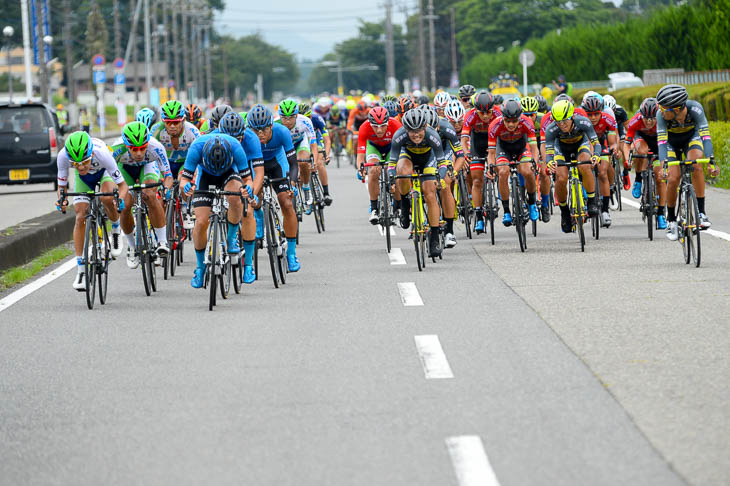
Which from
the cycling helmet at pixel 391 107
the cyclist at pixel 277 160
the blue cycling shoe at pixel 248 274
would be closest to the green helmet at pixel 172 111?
the cyclist at pixel 277 160

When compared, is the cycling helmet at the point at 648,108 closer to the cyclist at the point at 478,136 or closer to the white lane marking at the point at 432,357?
the cyclist at the point at 478,136

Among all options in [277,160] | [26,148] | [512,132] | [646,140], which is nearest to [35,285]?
[277,160]

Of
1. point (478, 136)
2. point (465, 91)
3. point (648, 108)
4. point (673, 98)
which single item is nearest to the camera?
point (673, 98)

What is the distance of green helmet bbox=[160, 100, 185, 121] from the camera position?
1362cm

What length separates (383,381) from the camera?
7836mm

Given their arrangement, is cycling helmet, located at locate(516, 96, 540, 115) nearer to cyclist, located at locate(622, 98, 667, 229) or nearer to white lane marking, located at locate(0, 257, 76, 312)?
cyclist, located at locate(622, 98, 667, 229)

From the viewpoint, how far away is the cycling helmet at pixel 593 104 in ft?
52.9

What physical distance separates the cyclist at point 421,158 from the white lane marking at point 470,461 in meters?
7.50

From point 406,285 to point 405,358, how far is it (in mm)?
3900

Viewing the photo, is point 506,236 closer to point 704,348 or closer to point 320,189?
point 320,189

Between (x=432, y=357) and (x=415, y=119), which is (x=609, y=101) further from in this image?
(x=432, y=357)

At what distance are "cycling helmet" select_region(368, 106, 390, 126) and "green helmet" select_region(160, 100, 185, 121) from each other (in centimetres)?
269

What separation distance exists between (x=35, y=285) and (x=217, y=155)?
11.4ft

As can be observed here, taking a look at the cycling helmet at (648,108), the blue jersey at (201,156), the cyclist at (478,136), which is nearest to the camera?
the blue jersey at (201,156)
